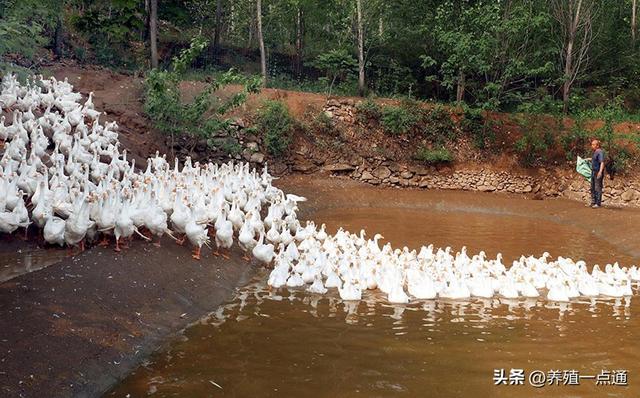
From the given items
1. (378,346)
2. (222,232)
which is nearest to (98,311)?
(378,346)

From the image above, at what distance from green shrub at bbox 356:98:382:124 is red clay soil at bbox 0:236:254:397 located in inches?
667

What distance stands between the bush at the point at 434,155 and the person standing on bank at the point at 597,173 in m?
6.16

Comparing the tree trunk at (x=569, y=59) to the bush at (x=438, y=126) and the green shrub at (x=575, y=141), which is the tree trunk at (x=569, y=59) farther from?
the bush at (x=438, y=126)

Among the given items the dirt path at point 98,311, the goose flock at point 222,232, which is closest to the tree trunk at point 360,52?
the goose flock at point 222,232

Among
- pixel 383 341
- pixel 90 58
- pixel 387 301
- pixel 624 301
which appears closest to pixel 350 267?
pixel 387 301

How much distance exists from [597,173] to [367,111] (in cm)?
967

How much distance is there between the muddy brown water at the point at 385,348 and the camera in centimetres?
621

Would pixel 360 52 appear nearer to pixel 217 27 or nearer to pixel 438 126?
pixel 438 126

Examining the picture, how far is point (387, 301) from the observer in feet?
31.4

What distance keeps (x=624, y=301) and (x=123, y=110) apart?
16.4 meters

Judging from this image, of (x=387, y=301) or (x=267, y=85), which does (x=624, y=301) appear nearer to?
(x=387, y=301)

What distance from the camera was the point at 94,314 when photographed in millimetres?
6996

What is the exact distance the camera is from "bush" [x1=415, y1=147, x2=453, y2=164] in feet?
80.7

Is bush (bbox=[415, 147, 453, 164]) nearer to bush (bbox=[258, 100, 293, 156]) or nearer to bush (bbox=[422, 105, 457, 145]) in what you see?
bush (bbox=[422, 105, 457, 145])
